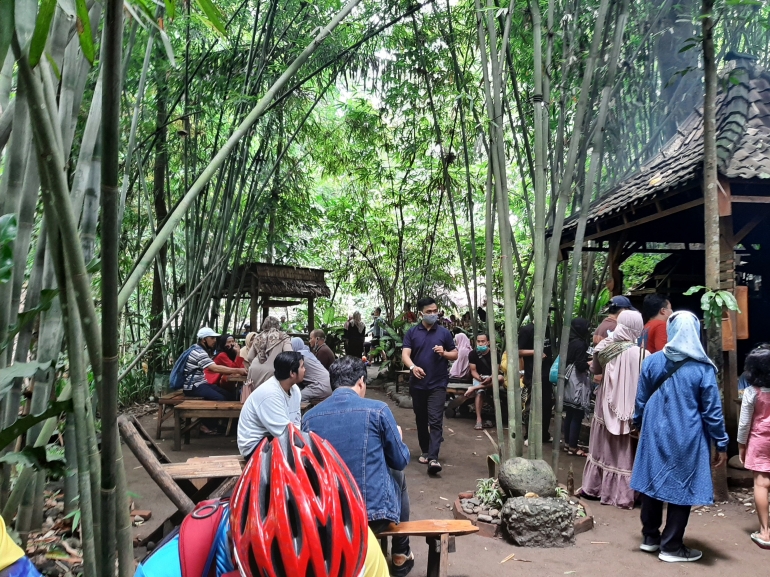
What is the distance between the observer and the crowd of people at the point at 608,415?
2.54m

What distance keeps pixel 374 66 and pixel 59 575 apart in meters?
6.30

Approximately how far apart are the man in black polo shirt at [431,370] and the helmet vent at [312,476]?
3737 mm

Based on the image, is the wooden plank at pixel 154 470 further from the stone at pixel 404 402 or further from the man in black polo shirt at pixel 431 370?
the stone at pixel 404 402

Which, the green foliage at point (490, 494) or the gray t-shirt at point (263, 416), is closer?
the gray t-shirt at point (263, 416)

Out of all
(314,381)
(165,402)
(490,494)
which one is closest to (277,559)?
(490,494)

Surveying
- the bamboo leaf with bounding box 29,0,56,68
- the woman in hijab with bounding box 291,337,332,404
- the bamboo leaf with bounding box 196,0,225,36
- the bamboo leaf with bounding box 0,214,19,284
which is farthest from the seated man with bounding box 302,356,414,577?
the woman in hijab with bounding box 291,337,332,404

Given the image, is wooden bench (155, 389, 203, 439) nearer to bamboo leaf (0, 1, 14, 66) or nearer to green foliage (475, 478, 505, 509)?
green foliage (475, 478, 505, 509)

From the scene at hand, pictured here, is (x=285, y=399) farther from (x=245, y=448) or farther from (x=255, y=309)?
(x=255, y=309)

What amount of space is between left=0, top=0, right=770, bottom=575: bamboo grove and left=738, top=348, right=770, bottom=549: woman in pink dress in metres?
1.09

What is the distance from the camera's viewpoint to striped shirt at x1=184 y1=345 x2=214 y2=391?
6.16 metres

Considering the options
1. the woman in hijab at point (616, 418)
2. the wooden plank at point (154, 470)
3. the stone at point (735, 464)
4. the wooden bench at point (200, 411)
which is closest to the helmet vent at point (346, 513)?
the wooden plank at point (154, 470)

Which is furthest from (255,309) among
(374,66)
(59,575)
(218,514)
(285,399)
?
(218,514)

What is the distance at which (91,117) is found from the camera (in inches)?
70.2

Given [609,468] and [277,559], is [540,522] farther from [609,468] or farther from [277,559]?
[277,559]
